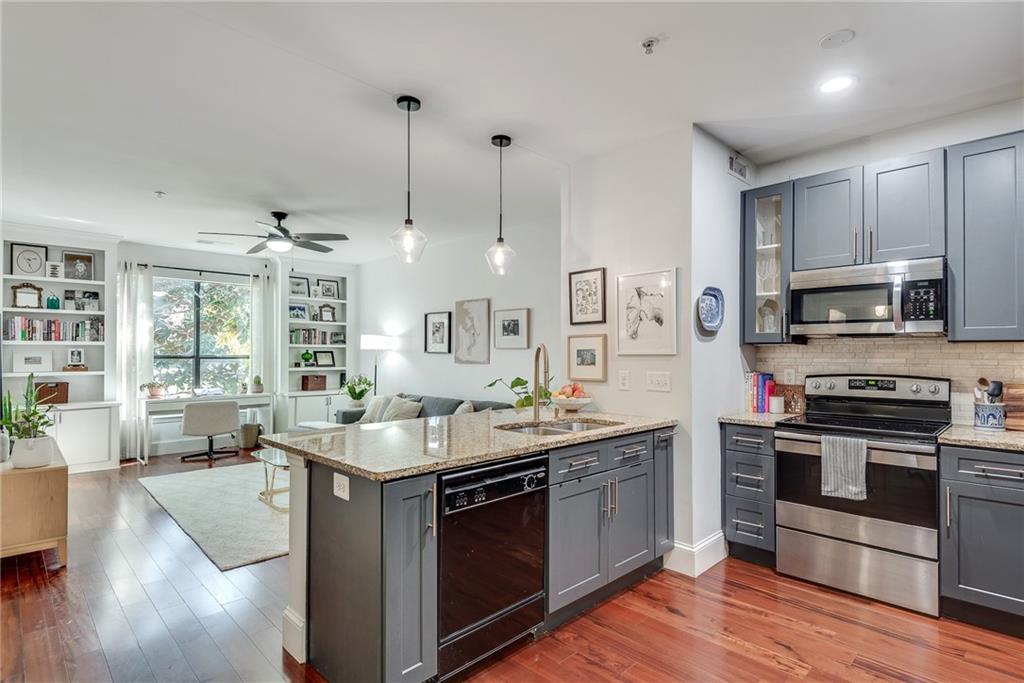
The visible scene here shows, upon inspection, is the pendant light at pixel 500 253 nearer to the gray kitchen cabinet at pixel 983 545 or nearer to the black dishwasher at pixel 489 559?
the black dishwasher at pixel 489 559

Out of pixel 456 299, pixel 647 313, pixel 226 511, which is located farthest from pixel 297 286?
pixel 647 313

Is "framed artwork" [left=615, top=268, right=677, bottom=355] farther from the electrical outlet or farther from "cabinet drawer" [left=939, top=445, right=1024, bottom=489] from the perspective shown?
"cabinet drawer" [left=939, top=445, right=1024, bottom=489]

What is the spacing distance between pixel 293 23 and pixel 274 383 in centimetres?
634

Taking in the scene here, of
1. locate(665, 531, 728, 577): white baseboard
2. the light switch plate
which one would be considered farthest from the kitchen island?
locate(665, 531, 728, 577): white baseboard

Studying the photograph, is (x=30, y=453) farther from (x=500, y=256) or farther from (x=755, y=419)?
(x=755, y=419)

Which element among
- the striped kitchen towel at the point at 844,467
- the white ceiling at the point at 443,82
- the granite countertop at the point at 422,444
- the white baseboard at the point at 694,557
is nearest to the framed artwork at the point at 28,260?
the white ceiling at the point at 443,82

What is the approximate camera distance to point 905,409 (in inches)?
124

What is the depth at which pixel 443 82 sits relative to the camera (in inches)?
104

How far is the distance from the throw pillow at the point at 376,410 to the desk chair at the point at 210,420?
5.18 ft

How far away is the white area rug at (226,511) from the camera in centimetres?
355

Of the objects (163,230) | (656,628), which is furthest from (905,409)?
(163,230)

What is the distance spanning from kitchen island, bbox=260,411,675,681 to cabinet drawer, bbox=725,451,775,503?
2.81 feet

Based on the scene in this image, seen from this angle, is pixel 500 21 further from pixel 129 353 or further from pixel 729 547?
pixel 129 353

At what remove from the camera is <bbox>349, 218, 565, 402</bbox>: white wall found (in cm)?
544
